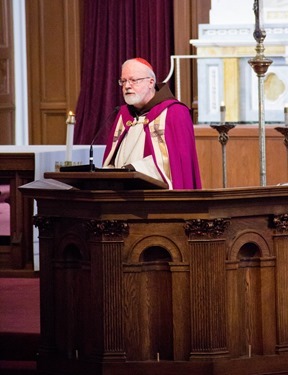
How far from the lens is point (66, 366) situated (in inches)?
204

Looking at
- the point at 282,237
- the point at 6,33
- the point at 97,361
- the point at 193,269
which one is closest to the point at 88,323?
the point at 97,361

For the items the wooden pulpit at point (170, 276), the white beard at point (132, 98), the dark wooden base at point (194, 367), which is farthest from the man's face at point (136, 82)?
the dark wooden base at point (194, 367)

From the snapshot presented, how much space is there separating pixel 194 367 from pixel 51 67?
8.87m

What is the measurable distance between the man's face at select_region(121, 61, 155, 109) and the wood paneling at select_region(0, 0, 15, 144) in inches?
305

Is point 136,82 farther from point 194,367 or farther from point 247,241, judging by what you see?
point 194,367

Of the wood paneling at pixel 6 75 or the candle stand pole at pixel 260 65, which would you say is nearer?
the candle stand pole at pixel 260 65

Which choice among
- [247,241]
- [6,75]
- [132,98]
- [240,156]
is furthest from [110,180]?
[6,75]

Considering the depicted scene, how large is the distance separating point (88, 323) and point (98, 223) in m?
0.49

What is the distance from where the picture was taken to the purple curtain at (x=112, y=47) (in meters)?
12.7

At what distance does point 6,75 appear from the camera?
43.7 ft

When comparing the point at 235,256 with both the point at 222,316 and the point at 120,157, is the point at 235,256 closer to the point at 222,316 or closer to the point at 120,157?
the point at 222,316

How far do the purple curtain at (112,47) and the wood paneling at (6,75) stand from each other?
833mm

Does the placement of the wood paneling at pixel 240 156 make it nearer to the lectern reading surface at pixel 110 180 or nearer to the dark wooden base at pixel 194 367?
the dark wooden base at pixel 194 367

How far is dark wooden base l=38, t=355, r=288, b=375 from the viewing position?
195 inches
